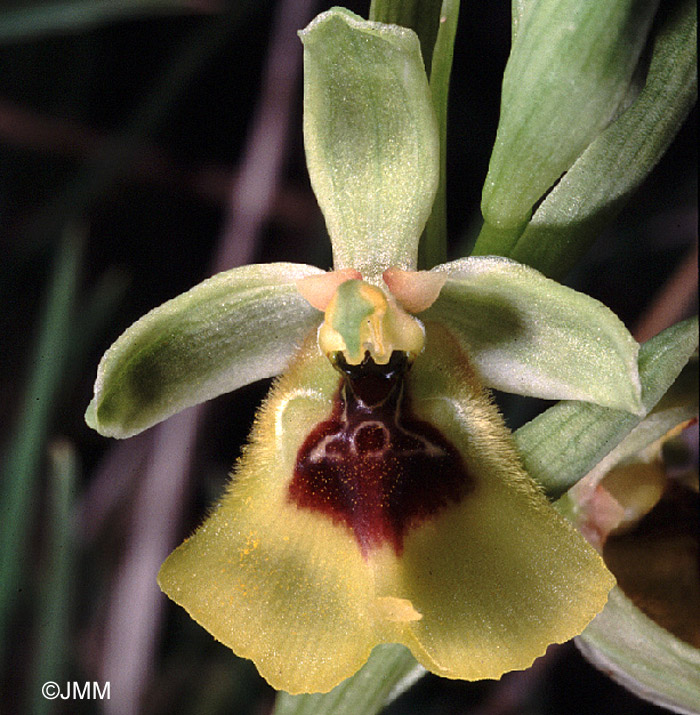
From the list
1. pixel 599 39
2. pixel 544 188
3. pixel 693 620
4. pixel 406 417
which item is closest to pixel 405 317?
pixel 406 417

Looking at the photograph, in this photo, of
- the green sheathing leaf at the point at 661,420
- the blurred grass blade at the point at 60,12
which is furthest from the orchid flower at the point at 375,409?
the blurred grass blade at the point at 60,12

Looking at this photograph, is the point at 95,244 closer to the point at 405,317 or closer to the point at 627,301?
the point at 627,301

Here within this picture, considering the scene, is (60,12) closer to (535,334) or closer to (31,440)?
(31,440)

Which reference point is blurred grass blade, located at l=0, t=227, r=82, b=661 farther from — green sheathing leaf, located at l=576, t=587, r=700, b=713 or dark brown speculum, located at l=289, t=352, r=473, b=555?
green sheathing leaf, located at l=576, t=587, r=700, b=713

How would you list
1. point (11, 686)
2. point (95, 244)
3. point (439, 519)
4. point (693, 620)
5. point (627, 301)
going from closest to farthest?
point (439, 519) → point (693, 620) → point (11, 686) → point (95, 244) → point (627, 301)

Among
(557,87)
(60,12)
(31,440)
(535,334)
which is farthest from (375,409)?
(60,12)

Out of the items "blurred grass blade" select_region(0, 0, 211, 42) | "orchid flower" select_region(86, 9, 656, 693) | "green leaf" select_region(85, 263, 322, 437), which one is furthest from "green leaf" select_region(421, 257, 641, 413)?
"blurred grass blade" select_region(0, 0, 211, 42)
